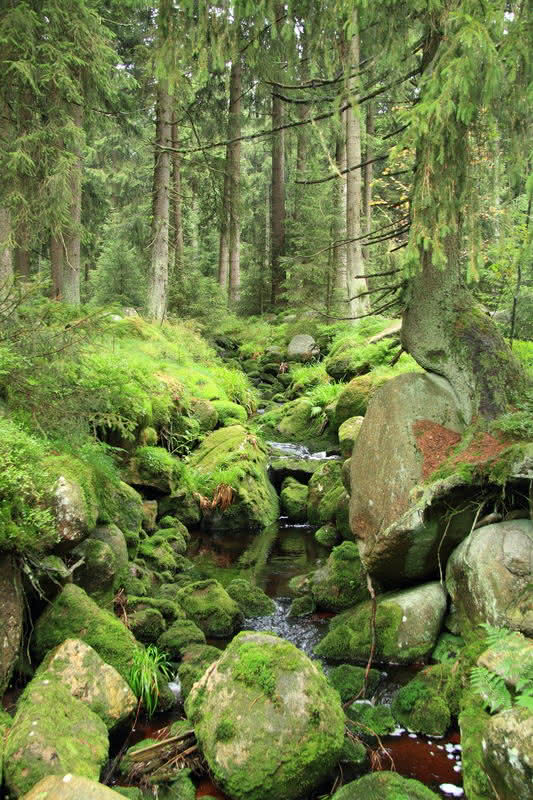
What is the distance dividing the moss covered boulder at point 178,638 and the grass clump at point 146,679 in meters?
0.54

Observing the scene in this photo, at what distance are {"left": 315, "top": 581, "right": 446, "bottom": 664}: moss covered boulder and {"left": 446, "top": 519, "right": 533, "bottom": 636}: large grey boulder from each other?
1.04 ft

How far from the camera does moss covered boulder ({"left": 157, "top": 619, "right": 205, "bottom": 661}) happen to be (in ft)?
19.6

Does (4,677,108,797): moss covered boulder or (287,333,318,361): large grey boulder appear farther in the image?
(287,333,318,361): large grey boulder

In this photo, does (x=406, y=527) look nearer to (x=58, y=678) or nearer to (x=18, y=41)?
(x=58, y=678)

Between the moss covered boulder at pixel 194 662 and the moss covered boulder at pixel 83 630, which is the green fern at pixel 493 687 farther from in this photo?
the moss covered boulder at pixel 83 630

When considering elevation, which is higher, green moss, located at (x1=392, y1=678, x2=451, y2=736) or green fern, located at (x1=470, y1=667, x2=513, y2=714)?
green fern, located at (x1=470, y1=667, x2=513, y2=714)

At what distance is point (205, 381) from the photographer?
570 inches

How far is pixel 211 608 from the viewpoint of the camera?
6.71 metres

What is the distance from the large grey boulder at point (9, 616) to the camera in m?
4.52

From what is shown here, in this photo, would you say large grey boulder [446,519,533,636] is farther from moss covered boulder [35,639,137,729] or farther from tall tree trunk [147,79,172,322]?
tall tree trunk [147,79,172,322]

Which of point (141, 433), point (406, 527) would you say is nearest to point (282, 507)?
point (141, 433)

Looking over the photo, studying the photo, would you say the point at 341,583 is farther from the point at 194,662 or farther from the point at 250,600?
the point at 194,662

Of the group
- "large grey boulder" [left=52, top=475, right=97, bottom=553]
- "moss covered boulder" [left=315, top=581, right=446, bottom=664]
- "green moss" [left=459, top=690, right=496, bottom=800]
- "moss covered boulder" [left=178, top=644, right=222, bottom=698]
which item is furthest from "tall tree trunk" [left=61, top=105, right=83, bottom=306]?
"green moss" [left=459, top=690, right=496, bottom=800]

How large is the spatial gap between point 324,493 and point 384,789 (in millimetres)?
6842
